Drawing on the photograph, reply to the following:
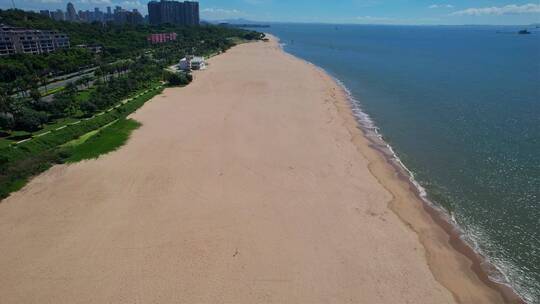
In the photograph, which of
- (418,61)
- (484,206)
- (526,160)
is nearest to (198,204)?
(484,206)

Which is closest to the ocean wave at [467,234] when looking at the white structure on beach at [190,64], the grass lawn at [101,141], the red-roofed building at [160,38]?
the grass lawn at [101,141]

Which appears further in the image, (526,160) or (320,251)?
(526,160)

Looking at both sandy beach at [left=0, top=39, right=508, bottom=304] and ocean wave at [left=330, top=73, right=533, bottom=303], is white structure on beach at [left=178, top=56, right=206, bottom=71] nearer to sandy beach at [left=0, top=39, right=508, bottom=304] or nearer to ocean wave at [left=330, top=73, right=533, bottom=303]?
sandy beach at [left=0, top=39, right=508, bottom=304]

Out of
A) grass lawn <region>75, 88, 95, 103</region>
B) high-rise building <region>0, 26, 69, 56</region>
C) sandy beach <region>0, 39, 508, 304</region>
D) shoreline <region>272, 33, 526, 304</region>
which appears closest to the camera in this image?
sandy beach <region>0, 39, 508, 304</region>

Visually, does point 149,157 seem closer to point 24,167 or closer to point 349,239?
point 24,167

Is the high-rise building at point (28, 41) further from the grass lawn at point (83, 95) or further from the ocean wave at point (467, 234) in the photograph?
the ocean wave at point (467, 234)

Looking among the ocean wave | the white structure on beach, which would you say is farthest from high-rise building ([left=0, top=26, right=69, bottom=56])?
the ocean wave
